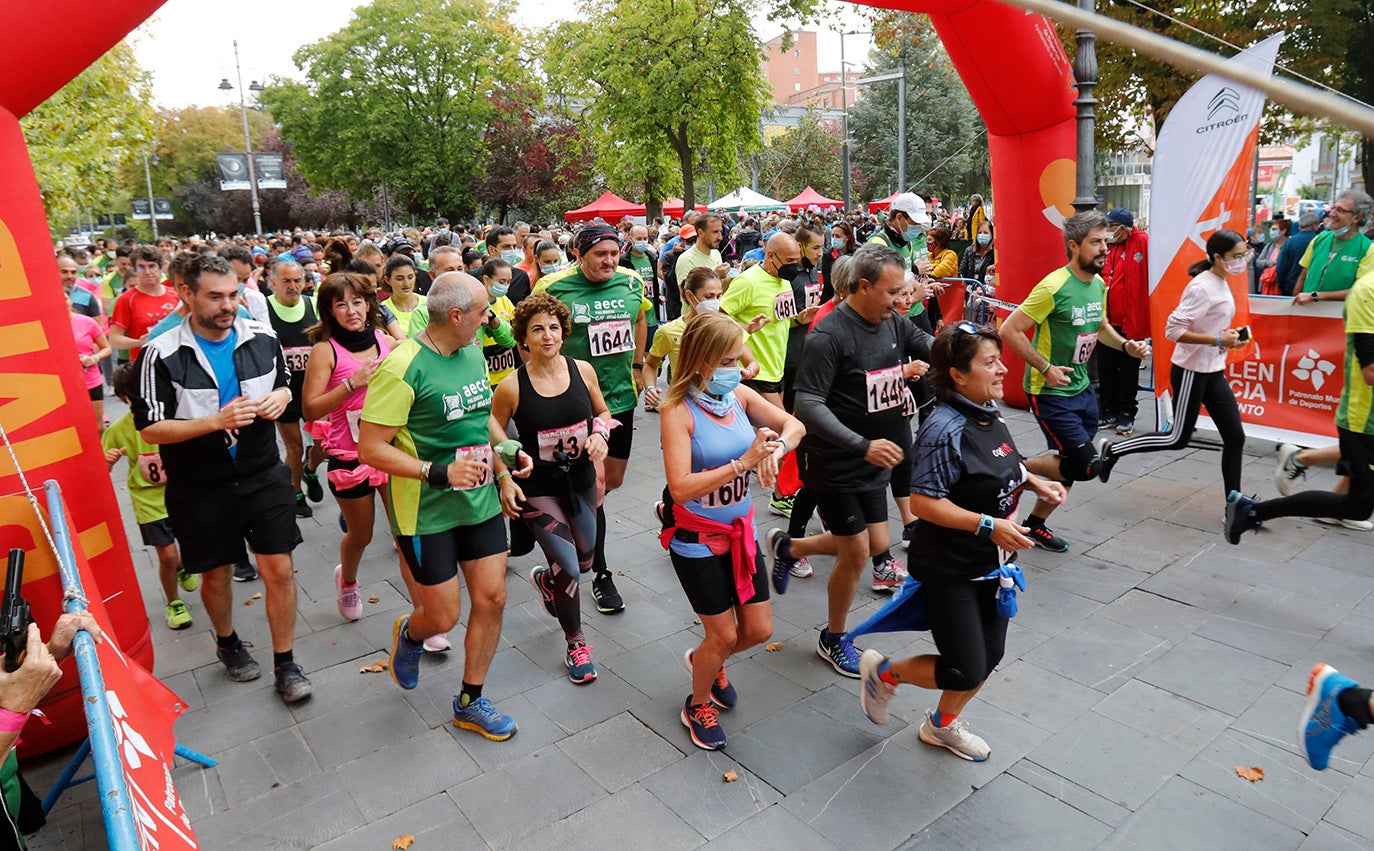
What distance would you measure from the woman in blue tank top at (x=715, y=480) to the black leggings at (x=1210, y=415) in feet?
11.9

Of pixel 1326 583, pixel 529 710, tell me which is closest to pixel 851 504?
pixel 529 710

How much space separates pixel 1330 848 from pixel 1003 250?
7.07 metres

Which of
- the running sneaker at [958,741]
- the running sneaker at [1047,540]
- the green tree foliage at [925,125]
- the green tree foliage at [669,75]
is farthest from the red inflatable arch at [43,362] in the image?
the green tree foliage at [925,125]

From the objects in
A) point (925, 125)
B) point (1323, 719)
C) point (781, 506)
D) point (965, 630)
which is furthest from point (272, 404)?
point (925, 125)

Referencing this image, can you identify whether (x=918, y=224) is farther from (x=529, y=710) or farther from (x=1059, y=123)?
(x=529, y=710)

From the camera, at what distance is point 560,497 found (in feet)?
14.7

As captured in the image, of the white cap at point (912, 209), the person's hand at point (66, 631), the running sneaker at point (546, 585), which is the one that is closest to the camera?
the person's hand at point (66, 631)

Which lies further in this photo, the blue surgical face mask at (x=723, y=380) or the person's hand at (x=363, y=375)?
the person's hand at (x=363, y=375)

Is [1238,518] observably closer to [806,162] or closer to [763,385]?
[763,385]

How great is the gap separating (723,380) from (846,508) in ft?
3.70

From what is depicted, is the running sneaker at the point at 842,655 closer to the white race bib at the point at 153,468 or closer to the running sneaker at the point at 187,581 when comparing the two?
the white race bib at the point at 153,468

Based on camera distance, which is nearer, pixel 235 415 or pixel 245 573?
pixel 235 415

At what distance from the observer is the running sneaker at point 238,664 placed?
4629 millimetres

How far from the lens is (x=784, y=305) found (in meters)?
6.30
